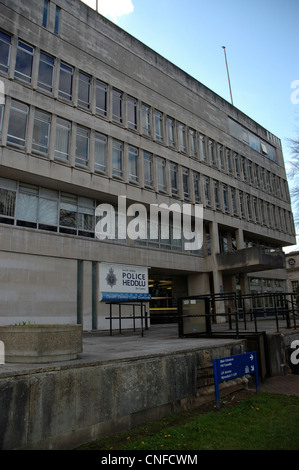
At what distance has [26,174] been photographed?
1766 cm

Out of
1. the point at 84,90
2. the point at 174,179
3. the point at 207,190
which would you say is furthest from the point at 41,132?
the point at 207,190

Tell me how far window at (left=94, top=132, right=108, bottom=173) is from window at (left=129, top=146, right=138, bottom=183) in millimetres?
2153

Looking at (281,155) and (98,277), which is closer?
(98,277)

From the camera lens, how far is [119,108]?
2328cm

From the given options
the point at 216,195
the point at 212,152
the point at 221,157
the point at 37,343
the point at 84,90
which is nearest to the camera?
the point at 37,343

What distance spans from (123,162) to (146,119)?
15.8 ft

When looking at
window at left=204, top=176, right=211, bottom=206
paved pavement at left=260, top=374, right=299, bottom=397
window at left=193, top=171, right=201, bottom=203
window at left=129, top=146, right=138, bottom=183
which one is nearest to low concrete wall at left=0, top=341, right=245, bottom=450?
paved pavement at left=260, top=374, right=299, bottom=397

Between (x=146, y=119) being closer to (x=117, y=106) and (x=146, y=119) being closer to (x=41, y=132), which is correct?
(x=117, y=106)

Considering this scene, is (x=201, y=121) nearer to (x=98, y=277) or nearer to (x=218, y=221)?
(x=218, y=221)

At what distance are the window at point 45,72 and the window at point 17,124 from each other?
2.06 metres

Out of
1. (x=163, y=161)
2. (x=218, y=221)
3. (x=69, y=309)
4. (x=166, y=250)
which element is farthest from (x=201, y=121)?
(x=69, y=309)

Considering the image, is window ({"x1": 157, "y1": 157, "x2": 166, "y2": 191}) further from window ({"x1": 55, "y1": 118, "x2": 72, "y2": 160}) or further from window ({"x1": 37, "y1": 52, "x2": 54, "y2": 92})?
window ({"x1": 37, "y1": 52, "x2": 54, "y2": 92})

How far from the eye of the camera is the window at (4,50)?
17622 millimetres

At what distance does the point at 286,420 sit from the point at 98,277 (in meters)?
15.2
